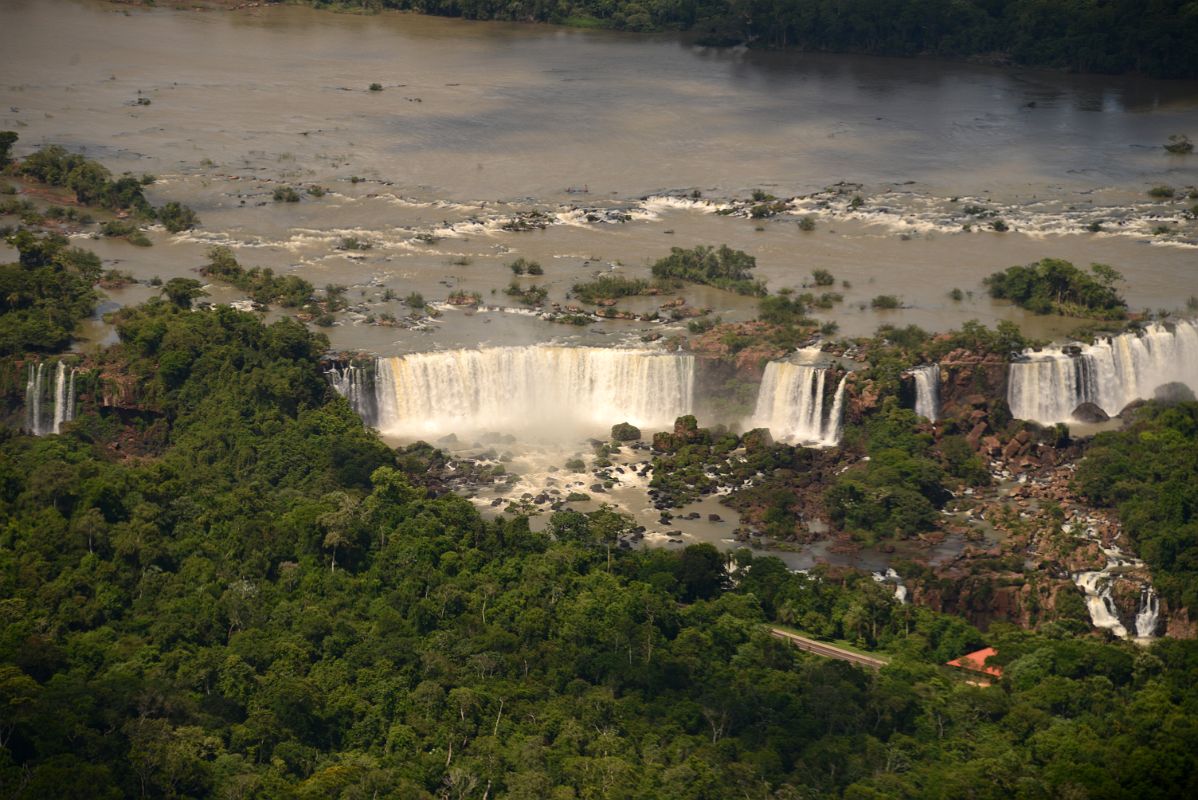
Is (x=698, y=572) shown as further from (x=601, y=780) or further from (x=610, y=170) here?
(x=610, y=170)

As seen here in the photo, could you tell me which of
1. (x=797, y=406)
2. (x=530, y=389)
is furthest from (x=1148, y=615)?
(x=530, y=389)

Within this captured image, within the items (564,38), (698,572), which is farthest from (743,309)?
(564,38)

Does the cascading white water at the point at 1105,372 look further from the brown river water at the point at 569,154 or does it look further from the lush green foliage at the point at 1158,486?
the brown river water at the point at 569,154

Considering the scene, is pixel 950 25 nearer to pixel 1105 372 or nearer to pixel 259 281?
pixel 1105 372

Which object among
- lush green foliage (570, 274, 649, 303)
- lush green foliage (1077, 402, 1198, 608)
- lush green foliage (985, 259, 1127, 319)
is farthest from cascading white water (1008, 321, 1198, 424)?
lush green foliage (570, 274, 649, 303)

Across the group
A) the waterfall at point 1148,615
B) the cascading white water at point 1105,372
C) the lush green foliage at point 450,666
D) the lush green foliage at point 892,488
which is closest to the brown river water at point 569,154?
the cascading white water at point 1105,372
